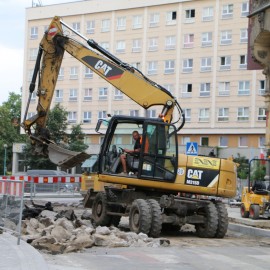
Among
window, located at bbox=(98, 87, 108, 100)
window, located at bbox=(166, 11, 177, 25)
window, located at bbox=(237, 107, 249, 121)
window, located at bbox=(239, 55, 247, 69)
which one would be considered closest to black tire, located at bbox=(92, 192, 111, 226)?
window, located at bbox=(237, 107, 249, 121)

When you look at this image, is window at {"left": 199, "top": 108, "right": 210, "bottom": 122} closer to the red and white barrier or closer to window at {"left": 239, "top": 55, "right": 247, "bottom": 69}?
window at {"left": 239, "top": 55, "right": 247, "bottom": 69}

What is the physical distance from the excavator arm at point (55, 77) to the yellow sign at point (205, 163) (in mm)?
1092

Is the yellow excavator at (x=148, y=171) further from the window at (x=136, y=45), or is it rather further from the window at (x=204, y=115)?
the window at (x=136, y=45)

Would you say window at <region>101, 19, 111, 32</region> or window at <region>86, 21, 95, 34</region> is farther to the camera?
window at <region>86, 21, 95, 34</region>

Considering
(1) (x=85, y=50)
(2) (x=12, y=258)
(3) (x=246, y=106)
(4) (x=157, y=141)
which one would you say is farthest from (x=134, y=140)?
(3) (x=246, y=106)

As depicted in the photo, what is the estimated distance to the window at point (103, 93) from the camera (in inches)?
2694

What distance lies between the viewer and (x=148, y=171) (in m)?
16.1

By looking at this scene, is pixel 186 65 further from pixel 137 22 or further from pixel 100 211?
pixel 100 211

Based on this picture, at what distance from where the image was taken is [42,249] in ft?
38.3

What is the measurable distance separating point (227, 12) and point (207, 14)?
6.87ft

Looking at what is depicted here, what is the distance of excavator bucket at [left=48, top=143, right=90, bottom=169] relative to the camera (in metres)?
17.7

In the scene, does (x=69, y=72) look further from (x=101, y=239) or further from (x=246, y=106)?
(x=101, y=239)

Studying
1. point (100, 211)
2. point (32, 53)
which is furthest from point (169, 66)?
point (100, 211)

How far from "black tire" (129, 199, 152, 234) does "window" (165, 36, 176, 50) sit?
50.6 m
